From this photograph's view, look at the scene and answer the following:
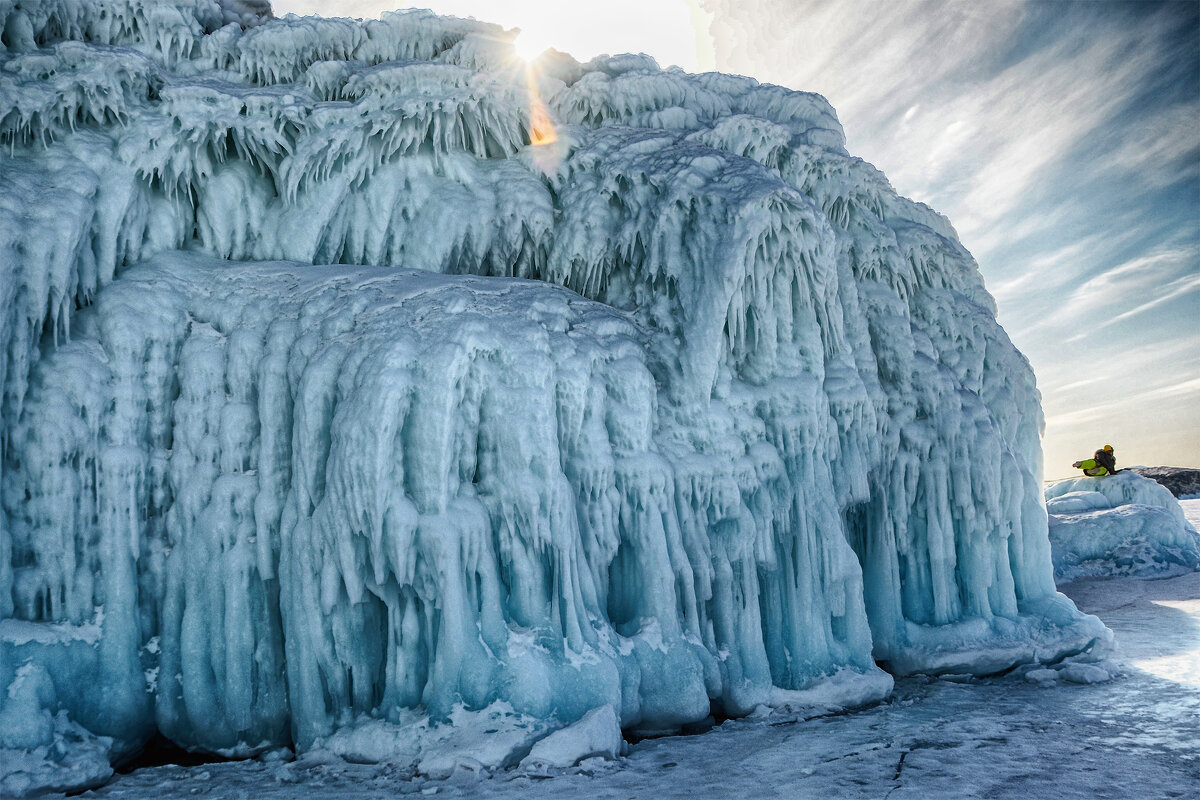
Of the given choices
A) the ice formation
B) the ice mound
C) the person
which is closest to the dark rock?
the person

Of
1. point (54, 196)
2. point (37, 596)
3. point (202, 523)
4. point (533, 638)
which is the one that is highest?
point (54, 196)

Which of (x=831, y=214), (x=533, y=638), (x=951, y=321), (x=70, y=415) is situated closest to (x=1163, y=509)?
(x=951, y=321)

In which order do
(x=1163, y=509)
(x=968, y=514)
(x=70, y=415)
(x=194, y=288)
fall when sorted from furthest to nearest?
(x=1163, y=509) < (x=968, y=514) < (x=194, y=288) < (x=70, y=415)

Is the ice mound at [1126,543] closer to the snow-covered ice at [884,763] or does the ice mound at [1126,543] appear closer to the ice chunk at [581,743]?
the snow-covered ice at [884,763]

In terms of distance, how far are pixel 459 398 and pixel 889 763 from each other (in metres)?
6.37

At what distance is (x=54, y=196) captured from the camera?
33.8ft

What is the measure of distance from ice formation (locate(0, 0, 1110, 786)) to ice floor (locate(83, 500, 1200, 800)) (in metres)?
A: 0.84

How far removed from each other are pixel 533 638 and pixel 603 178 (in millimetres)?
7896

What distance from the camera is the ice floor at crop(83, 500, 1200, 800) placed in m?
7.33

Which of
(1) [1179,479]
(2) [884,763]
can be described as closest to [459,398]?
(2) [884,763]

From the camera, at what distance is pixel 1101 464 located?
2744 centimetres

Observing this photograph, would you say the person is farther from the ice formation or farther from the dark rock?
the dark rock

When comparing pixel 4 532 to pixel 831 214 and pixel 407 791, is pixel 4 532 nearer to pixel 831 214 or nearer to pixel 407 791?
pixel 407 791

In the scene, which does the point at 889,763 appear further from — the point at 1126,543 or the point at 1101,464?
the point at 1101,464
